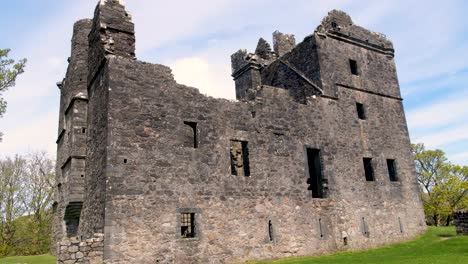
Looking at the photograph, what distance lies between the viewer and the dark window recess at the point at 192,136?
13773 mm

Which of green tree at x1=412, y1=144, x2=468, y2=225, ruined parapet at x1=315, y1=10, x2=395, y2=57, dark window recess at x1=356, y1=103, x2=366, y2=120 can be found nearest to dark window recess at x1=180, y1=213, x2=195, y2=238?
dark window recess at x1=356, y1=103, x2=366, y2=120

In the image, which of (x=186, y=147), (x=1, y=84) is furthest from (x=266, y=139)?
(x=1, y=84)

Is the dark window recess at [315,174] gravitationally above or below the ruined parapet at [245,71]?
below

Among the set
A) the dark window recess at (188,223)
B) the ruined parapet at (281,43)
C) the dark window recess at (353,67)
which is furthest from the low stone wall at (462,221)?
the dark window recess at (188,223)

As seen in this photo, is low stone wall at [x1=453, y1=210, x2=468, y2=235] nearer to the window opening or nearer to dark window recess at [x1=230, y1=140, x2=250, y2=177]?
the window opening

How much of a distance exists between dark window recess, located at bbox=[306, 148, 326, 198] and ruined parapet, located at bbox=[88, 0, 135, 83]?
8.63 meters

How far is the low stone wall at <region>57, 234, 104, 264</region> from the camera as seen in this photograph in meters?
10.9

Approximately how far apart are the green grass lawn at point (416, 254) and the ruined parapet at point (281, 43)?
40.4 feet

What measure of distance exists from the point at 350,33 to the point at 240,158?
9.78 m

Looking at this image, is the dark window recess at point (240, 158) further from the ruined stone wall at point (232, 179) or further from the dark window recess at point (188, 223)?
the dark window recess at point (188, 223)

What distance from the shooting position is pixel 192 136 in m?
14.1

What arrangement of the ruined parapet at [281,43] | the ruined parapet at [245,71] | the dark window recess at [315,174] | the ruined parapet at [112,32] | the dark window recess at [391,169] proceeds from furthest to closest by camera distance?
the ruined parapet at [281,43], the ruined parapet at [245,71], the dark window recess at [391,169], the dark window recess at [315,174], the ruined parapet at [112,32]

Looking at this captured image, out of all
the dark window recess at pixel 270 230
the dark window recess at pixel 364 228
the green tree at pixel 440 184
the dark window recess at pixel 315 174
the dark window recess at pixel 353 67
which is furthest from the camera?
the green tree at pixel 440 184

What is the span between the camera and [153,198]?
1217cm
